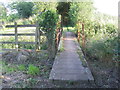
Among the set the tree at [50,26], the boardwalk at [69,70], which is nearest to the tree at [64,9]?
the tree at [50,26]

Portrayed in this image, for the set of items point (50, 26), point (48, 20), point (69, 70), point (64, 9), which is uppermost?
point (64, 9)

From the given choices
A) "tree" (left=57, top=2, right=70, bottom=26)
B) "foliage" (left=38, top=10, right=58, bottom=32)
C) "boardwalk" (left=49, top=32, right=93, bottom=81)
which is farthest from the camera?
"tree" (left=57, top=2, right=70, bottom=26)

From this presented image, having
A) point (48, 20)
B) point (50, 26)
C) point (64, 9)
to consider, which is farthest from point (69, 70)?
point (64, 9)

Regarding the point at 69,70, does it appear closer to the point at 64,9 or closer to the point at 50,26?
the point at 50,26

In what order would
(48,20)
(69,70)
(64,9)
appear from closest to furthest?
(69,70)
(48,20)
(64,9)

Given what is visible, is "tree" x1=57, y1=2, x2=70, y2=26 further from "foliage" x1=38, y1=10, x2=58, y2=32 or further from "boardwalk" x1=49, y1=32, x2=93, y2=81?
"boardwalk" x1=49, y1=32, x2=93, y2=81

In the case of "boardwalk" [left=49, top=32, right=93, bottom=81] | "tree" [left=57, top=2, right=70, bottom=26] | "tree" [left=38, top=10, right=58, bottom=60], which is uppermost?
"tree" [left=57, top=2, right=70, bottom=26]

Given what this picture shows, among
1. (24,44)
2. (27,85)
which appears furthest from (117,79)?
(24,44)

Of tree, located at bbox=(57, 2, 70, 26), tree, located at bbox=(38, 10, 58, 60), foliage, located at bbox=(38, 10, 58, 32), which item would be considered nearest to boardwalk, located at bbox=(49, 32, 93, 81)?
tree, located at bbox=(38, 10, 58, 60)

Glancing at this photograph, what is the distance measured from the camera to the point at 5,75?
439 cm

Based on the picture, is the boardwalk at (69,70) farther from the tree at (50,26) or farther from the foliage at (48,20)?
the foliage at (48,20)

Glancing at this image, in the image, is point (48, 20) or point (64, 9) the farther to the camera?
point (64, 9)

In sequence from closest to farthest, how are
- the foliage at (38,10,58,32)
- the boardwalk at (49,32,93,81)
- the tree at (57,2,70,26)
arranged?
the boardwalk at (49,32,93,81) → the foliage at (38,10,58,32) → the tree at (57,2,70,26)

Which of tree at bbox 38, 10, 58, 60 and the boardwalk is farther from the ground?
tree at bbox 38, 10, 58, 60
